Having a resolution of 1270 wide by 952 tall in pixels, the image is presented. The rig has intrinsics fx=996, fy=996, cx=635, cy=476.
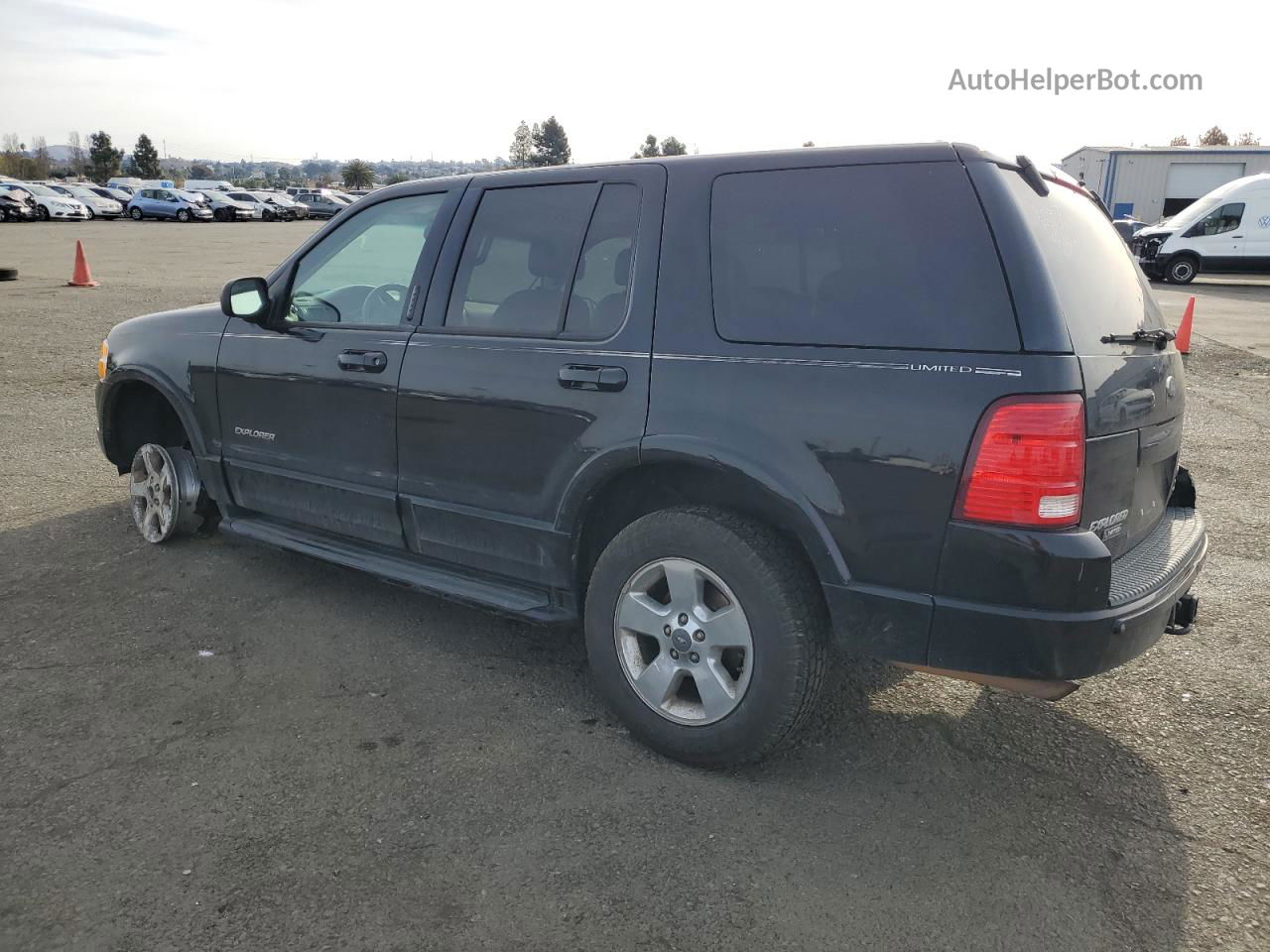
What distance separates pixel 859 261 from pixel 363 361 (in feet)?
6.79

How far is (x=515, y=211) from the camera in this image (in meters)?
3.75

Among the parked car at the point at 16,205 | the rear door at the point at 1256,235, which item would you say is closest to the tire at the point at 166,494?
the rear door at the point at 1256,235

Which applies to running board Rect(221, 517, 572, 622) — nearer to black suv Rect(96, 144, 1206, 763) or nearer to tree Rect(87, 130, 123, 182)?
black suv Rect(96, 144, 1206, 763)

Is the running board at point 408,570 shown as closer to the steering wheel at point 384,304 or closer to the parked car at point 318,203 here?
the steering wheel at point 384,304

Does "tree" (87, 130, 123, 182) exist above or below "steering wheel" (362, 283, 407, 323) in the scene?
above

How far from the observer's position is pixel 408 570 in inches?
156

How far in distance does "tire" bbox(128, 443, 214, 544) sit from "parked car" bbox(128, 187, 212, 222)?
47.3 meters

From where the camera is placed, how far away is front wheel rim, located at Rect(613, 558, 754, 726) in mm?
3041

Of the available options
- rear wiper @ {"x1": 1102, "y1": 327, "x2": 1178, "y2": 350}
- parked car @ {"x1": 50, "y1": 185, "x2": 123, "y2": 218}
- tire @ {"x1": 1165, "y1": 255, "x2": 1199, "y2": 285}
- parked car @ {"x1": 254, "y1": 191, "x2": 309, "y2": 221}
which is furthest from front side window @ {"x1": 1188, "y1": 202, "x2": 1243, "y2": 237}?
parked car @ {"x1": 254, "y1": 191, "x2": 309, "y2": 221}

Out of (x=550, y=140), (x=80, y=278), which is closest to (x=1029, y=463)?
(x=80, y=278)

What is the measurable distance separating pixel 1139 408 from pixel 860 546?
3.01 feet

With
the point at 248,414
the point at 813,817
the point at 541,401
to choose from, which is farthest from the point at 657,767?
the point at 248,414

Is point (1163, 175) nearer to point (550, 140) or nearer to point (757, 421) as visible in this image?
point (757, 421)

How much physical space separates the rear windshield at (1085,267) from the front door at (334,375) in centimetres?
221
